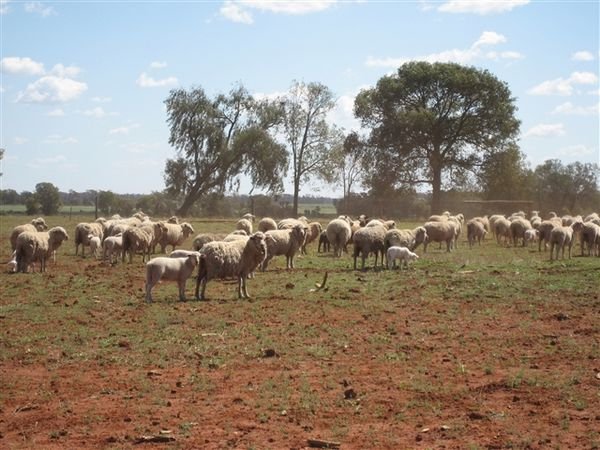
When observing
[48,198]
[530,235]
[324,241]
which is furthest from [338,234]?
[48,198]

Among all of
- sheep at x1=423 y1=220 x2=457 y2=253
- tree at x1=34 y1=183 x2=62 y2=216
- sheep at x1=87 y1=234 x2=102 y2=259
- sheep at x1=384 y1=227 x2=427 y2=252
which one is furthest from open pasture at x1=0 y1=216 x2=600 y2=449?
tree at x1=34 y1=183 x2=62 y2=216

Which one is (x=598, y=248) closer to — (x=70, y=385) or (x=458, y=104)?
(x=70, y=385)

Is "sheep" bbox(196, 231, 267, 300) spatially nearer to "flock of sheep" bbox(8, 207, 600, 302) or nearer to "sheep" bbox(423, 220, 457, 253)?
"flock of sheep" bbox(8, 207, 600, 302)

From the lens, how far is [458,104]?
57375mm

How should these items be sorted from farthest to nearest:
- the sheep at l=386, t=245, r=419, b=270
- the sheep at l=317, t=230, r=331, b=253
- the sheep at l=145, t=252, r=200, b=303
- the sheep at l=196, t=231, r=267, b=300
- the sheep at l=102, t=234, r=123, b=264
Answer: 1. the sheep at l=317, t=230, r=331, b=253
2. the sheep at l=102, t=234, r=123, b=264
3. the sheep at l=386, t=245, r=419, b=270
4. the sheep at l=196, t=231, r=267, b=300
5. the sheep at l=145, t=252, r=200, b=303

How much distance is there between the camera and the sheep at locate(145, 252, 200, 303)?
14125mm

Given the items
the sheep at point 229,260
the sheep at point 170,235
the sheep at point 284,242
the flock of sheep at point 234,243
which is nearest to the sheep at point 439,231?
the flock of sheep at point 234,243

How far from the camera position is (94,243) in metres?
23.2

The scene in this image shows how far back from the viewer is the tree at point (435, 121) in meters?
56.5

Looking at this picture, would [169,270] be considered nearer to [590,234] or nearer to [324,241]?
[324,241]

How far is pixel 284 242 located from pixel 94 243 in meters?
6.59

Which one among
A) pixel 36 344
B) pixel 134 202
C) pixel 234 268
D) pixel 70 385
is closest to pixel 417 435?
pixel 70 385

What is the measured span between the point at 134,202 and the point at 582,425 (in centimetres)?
6933

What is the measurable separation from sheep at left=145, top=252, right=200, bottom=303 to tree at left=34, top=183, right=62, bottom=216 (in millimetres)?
51950
